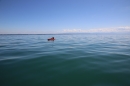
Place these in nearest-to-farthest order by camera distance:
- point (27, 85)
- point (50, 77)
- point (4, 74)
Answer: point (27, 85)
point (50, 77)
point (4, 74)

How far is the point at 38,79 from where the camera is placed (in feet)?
14.2

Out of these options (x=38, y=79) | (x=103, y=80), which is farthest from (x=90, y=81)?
(x=38, y=79)

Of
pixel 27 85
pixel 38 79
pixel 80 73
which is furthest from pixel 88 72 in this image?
pixel 27 85

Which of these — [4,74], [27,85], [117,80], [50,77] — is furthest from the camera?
[4,74]

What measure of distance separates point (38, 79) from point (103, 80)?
324 centimetres

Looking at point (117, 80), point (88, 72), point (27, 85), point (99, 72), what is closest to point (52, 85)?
point (27, 85)

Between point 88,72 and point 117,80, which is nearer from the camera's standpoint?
point 117,80

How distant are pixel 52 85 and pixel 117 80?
3.16m

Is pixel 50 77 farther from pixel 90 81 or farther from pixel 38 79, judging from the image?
pixel 90 81

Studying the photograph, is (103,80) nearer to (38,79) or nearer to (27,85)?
(38,79)

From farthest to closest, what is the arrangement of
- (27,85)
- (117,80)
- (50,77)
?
(50,77) → (117,80) → (27,85)

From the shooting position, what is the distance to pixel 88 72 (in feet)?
16.7

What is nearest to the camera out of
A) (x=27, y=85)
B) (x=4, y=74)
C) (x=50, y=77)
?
(x=27, y=85)

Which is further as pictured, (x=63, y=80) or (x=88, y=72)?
(x=88, y=72)
